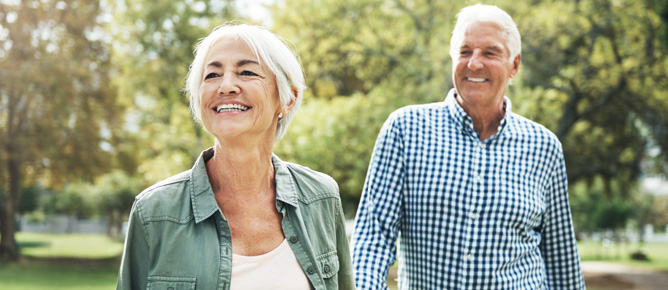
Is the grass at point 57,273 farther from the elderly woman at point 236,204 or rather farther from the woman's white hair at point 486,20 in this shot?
the elderly woman at point 236,204

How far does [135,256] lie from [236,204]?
0.33 m

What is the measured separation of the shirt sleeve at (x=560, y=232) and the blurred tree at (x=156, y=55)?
1831cm

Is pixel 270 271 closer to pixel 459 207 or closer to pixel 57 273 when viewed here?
pixel 459 207

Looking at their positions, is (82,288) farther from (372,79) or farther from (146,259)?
(146,259)

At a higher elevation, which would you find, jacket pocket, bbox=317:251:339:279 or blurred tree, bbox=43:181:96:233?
blurred tree, bbox=43:181:96:233

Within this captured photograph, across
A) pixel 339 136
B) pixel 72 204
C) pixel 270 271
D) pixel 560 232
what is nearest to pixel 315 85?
pixel 339 136

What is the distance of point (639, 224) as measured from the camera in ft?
146

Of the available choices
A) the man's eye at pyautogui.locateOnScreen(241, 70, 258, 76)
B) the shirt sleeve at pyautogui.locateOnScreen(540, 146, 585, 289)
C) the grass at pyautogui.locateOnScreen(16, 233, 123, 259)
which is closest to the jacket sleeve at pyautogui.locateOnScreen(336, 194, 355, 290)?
the man's eye at pyautogui.locateOnScreen(241, 70, 258, 76)

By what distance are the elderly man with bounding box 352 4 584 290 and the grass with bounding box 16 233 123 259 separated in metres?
23.5

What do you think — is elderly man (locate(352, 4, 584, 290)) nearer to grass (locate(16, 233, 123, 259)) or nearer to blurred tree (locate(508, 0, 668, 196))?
blurred tree (locate(508, 0, 668, 196))

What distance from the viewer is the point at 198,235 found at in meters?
1.79

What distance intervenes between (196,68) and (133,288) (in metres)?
0.64

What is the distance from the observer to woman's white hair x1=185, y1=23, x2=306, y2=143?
188cm

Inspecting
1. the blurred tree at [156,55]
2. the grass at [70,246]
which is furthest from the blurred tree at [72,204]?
the blurred tree at [156,55]
